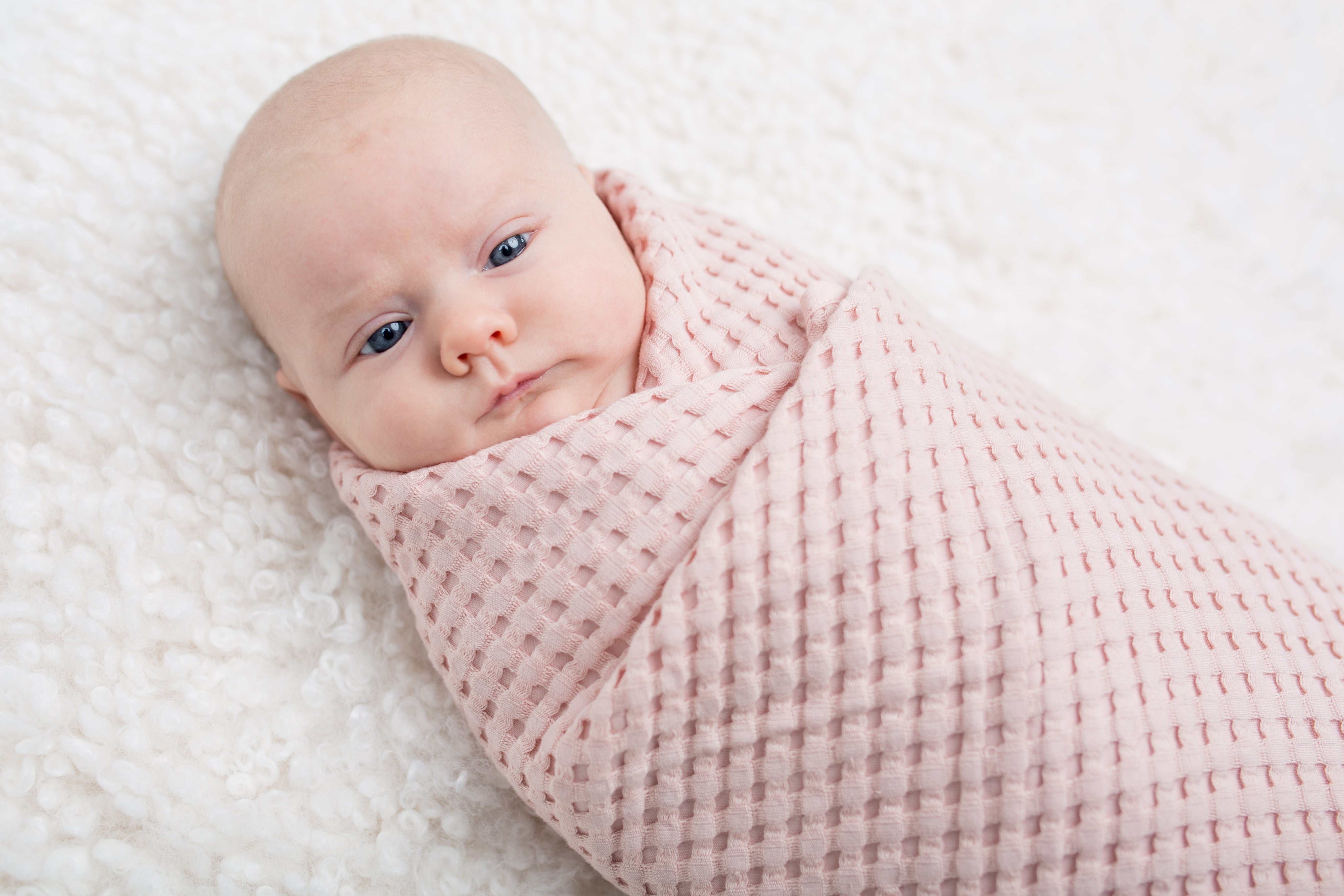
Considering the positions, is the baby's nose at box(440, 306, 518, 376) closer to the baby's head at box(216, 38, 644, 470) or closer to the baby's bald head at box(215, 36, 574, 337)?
the baby's head at box(216, 38, 644, 470)

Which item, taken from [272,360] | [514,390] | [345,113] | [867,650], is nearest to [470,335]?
[514,390]

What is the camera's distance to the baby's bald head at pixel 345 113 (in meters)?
1.03

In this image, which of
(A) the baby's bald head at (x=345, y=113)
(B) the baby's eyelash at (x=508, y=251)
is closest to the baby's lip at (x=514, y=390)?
(B) the baby's eyelash at (x=508, y=251)

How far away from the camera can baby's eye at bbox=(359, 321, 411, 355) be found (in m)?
1.05

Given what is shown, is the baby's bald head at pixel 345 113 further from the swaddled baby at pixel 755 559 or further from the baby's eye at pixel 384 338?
the baby's eye at pixel 384 338

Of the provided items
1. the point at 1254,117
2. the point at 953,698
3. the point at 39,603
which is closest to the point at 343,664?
the point at 39,603

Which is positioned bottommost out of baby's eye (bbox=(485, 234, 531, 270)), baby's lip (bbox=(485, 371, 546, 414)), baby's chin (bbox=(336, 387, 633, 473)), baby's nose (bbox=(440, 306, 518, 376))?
baby's chin (bbox=(336, 387, 633, 473))

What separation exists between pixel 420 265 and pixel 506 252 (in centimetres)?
9

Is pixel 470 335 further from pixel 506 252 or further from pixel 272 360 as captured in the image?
pixel 272 360

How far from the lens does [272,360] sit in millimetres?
1229

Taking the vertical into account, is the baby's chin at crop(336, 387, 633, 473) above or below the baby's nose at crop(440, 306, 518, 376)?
below

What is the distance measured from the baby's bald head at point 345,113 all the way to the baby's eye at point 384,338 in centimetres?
14

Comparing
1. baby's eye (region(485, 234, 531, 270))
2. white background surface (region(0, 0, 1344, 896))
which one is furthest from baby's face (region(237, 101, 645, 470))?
white background surface (region(0, 0, 1344, 896))

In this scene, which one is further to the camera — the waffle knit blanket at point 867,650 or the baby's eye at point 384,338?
the baby's eye at point 384,338
